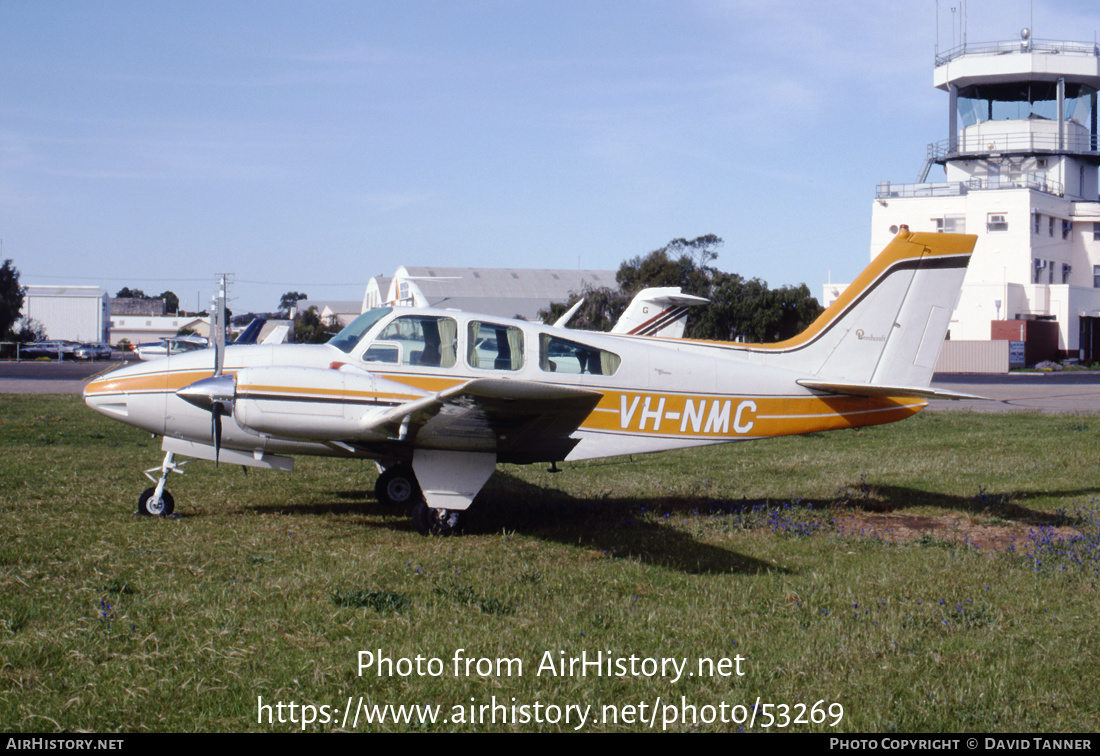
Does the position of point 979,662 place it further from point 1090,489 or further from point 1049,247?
point 1049,247

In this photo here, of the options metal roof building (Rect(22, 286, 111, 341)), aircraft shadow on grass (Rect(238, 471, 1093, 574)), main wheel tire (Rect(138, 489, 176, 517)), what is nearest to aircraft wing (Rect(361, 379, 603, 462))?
aircraft shadow on grass (Rect(238, 471, 1093, 574))

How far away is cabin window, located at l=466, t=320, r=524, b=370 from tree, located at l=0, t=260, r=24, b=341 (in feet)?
214

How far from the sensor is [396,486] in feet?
31.8

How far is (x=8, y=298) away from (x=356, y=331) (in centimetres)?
6733

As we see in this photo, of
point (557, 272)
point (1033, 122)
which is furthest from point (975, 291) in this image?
point (557, 272)

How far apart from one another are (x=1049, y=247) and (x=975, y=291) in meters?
6.92

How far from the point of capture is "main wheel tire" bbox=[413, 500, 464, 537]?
8188 millimetres

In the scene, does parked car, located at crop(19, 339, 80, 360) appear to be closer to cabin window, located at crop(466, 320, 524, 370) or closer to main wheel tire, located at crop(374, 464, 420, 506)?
main wheel tire, located at crop(374, 464, 420, 506)

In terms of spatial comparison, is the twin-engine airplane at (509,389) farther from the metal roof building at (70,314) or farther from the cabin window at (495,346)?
the metal roof building at (70,314)

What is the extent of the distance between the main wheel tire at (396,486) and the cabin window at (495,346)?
1863 mm

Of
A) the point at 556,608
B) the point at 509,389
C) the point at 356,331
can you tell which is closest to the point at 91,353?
the point at 356,331

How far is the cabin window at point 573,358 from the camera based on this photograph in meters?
8.77

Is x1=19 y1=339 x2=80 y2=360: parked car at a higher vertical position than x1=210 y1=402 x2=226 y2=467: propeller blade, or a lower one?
higher

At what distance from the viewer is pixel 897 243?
9547mm
